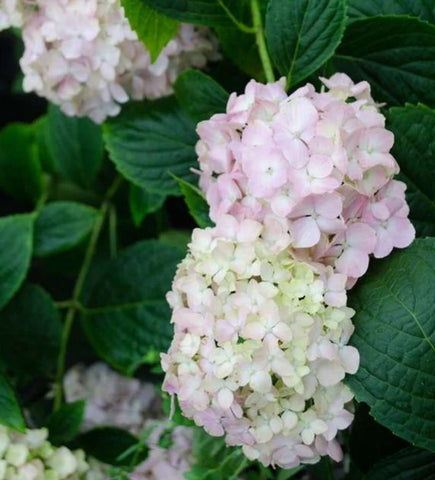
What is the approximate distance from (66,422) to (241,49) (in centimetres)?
41

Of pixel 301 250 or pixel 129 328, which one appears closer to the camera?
pixel 301 250

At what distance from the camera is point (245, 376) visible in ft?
2.32

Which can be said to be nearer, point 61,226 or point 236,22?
point 236,22

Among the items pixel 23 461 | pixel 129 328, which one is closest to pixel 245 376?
pixel 23 461

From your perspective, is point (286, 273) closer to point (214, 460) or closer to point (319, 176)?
point (319, 176)

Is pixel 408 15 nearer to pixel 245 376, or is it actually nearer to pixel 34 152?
pixel 245 376

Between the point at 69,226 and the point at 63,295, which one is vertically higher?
the point at 69,226

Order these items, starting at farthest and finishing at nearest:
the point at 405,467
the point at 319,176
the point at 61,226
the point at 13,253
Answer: the point at 61,226 < the point at 13,253 < the point at 405,467 < the point at 319,176

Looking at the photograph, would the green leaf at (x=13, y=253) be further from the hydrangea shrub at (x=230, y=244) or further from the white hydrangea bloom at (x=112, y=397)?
the white hydrangea bloom at (x=112, y=397)

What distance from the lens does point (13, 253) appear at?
41.5 inches

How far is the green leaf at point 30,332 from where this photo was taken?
3.73 feet

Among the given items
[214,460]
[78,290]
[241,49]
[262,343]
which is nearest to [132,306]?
[78,290]

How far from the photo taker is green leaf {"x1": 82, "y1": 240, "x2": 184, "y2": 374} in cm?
109

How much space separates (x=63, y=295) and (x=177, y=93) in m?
0.48
